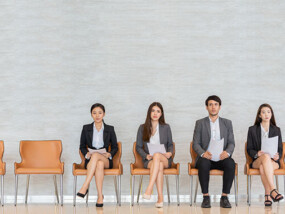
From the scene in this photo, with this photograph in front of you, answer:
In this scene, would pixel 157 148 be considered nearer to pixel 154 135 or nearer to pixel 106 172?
pixel 154 135

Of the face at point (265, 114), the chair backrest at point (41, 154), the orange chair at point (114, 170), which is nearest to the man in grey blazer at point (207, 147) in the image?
the face at point (265, 114)

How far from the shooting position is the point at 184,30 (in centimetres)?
745

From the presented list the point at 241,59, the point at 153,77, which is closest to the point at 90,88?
the point at 153,77

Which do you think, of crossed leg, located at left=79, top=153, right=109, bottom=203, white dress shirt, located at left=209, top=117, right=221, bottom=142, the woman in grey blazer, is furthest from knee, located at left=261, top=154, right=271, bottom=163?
crossed leg, located at left=79, top=153, right=109, bottom=203

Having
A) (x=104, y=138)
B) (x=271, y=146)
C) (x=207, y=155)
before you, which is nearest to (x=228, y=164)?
(x=207, y=155)

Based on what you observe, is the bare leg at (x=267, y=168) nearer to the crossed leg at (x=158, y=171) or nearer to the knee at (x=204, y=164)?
the knee at (x=204, y=164)

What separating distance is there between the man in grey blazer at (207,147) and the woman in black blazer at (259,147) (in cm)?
30

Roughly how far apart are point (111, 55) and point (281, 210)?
343 centimetres

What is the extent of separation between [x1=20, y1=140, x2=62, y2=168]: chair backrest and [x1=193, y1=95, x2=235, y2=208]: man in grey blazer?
6.60 ft

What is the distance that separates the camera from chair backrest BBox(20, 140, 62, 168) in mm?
6828

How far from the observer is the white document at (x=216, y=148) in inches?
246

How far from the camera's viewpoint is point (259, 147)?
643 centimetres

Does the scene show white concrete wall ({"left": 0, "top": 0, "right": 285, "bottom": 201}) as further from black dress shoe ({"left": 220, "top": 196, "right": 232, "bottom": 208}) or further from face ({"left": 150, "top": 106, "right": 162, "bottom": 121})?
black dress shoe ({"left": 220, "top": 196, "right": 232, "bottom": 208})

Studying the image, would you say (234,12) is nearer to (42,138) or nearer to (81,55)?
(81,55)
